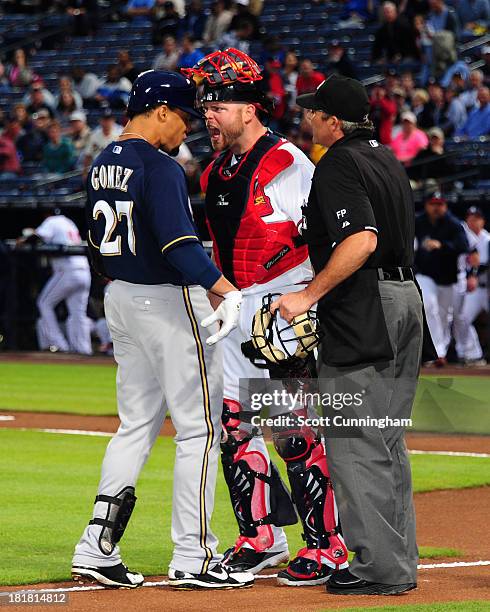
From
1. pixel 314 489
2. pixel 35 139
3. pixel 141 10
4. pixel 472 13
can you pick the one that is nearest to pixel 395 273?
pixel 314 489

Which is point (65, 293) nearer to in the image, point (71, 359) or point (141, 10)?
point (71, 359)

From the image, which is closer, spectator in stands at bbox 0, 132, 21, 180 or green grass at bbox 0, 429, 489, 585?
green grass at bbox 0, 429, 489, 585

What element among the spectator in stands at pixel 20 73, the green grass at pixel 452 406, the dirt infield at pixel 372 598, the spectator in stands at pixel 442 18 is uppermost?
the spectator in stands at pixel 20 73

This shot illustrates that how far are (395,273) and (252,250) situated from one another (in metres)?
0.82

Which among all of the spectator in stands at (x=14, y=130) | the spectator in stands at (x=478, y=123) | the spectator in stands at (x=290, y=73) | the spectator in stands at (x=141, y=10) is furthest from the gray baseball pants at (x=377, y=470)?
the spectator in stands at (x=141, y=10)

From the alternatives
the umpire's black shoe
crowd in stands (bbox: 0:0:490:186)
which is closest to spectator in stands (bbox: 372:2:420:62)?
crowd in stands (bbox: 0:0:490:186)

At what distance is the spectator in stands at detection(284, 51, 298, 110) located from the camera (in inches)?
962

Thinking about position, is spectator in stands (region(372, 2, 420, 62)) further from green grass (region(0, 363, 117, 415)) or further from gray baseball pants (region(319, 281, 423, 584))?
gray baseball pants (region(319, 281, 423, 584))

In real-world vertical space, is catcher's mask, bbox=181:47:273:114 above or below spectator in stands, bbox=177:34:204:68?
below

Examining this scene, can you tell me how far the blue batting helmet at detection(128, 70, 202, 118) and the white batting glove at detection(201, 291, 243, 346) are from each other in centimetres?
101

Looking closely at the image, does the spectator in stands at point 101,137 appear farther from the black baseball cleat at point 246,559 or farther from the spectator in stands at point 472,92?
the black baseball cleat at point 246,559

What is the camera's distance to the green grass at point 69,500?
7.09 m

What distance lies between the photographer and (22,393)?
1636cm

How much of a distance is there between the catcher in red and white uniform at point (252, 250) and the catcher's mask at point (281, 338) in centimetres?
45
